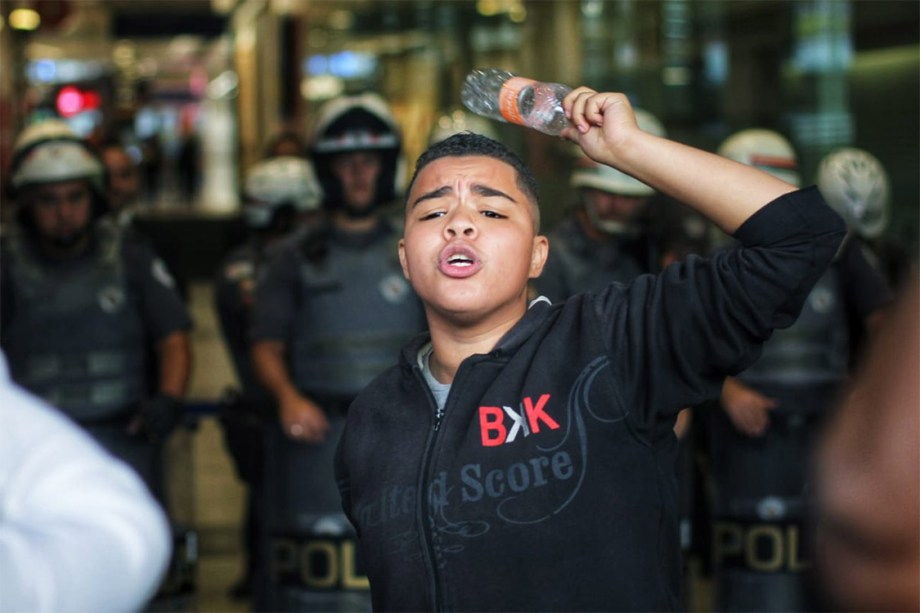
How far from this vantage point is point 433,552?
254 centimetres

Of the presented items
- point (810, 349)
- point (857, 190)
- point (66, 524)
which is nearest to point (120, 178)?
point (857, 190)

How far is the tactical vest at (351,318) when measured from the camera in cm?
565

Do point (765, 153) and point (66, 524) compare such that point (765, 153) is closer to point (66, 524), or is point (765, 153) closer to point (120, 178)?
point (120, 178)

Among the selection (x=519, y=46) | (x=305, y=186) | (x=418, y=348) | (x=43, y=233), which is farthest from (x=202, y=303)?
(x=418, y=348)

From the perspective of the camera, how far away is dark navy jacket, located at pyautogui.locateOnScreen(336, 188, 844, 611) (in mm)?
2490

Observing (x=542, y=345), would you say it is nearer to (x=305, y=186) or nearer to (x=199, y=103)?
(x=305, y=186)

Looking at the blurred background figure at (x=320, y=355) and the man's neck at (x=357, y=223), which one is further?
the man's neck at (x=357, y=223)

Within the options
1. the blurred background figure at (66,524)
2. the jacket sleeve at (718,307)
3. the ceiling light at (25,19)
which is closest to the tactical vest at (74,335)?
the jacket sleeve at (718,307)

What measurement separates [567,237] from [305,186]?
2.23 meters

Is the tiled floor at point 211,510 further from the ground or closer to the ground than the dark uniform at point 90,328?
closer to the ground

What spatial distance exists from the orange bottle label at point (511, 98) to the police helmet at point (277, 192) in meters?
4.96

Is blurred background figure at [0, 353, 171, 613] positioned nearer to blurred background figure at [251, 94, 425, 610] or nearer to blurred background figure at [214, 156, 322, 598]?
blurred background figure at [251, 94, 425, 610]

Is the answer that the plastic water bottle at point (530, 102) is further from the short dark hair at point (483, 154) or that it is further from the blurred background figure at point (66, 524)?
the blurred background figure at point (66, 524)

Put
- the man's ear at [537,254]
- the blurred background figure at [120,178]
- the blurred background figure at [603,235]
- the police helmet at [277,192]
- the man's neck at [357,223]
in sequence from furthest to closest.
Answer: the blurred background figure at [120,178]
the police helmet at [277,192]
the blurred background figure at [603,235]
the man's neck at [357,223]
the man's ear at [537,254]
